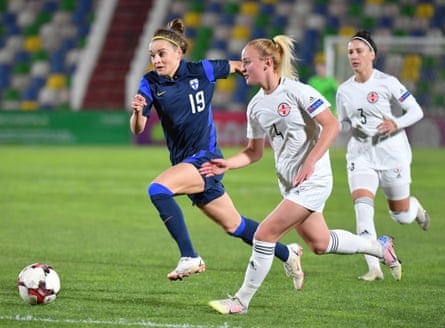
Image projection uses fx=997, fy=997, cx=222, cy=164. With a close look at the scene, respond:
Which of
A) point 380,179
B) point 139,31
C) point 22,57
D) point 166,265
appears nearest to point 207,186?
point 166,265

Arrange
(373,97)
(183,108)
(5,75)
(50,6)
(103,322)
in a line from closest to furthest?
(103,322) < (183,108) < (373,97) < (5,75) < (50,6)

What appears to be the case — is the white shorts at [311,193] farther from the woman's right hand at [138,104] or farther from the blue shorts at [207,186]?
the woman's right hand at [138,104]

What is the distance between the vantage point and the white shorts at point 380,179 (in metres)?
8.69

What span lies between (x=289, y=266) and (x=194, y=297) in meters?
0.78

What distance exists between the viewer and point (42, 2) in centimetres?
3416

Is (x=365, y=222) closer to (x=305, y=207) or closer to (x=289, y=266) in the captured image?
(x=289, y=266)

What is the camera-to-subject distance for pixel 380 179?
29.1 ft

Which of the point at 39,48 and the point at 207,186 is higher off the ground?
the point at 207,186

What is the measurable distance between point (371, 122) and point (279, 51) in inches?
91.4

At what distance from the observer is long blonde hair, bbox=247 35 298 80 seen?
6.56 meters

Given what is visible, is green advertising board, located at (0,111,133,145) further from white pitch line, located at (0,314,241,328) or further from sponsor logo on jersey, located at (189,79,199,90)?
white pitch line, located at (0,314,241,328)

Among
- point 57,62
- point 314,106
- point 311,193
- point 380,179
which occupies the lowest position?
point 57,62

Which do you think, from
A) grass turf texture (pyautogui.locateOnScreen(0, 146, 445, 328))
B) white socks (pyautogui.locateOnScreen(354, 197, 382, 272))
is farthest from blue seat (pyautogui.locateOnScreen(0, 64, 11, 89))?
white socks (pyautogui.locateOnScreen(354, 197, 382, 272))

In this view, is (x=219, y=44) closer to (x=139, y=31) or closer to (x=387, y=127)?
(x=139, y=31)
